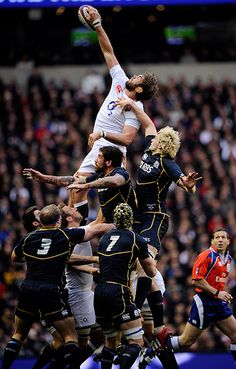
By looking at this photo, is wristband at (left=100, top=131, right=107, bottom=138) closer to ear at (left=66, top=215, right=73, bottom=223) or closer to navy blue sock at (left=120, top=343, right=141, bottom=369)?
ear at (left=66, top=215, right=73, bottom=223)

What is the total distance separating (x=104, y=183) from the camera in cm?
1427

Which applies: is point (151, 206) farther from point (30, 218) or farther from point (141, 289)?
point (30, 218)

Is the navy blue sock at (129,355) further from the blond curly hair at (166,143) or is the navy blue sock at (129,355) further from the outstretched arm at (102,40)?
the outstretched arm at (102,40)

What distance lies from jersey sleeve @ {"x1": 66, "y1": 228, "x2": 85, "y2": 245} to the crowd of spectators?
6.66m

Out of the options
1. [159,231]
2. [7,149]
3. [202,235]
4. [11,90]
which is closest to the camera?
[159,231]

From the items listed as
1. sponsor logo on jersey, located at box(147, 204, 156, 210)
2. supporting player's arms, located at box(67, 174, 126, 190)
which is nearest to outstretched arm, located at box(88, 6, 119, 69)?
supporting player's arms, located at box(67, 174, 126, 190)

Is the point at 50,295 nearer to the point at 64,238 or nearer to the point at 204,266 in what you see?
the point at 64,238

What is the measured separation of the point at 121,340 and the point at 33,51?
1742 cm

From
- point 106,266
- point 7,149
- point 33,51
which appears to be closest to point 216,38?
point 33,51

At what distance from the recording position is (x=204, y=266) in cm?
1598

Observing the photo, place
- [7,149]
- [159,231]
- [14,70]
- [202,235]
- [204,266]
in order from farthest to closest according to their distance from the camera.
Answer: [14,70], [7,149], [202,235], [204,266], [159,231]

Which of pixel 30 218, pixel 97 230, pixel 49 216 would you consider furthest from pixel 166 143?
pixel 30 218

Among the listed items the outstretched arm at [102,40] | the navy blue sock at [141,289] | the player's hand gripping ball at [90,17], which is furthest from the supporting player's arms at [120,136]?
the navy blue sock at [141,289]

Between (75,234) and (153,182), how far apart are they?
54.7 inches
